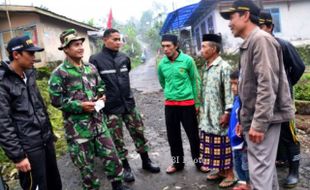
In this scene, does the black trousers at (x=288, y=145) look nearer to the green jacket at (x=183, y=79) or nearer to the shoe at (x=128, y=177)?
the green jacket at (x=183, y=79)

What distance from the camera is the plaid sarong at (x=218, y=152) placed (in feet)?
13.4

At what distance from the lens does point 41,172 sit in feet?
10.7

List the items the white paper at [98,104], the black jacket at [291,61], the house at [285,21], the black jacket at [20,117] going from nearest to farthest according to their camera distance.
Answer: the black jacket at [20,117] < the black jacket at [291,61] < the white paper at [98,104] < the house at [285,21]

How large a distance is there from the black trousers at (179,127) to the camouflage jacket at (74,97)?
1188 millimetres

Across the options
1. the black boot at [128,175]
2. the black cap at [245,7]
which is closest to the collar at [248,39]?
the black cap at [245,7]

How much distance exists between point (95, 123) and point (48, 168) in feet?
2.30

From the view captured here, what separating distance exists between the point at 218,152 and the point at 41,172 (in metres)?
2.08

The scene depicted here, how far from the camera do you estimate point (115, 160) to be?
3.89 meters

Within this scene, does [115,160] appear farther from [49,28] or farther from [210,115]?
[49,28]

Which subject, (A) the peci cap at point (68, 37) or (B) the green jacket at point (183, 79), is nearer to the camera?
(A) the peci cap at point (68, 37)

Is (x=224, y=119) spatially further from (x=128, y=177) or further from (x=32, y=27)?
(x=32, y=27)

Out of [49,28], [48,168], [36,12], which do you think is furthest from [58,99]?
[49,28]

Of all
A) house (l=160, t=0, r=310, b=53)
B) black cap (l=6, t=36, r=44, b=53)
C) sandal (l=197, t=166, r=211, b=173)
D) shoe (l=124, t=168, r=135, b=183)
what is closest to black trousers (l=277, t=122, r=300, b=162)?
sandal (l=197, t=166, r=211, b=173)

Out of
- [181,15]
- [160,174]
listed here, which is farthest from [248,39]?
[181,15]
